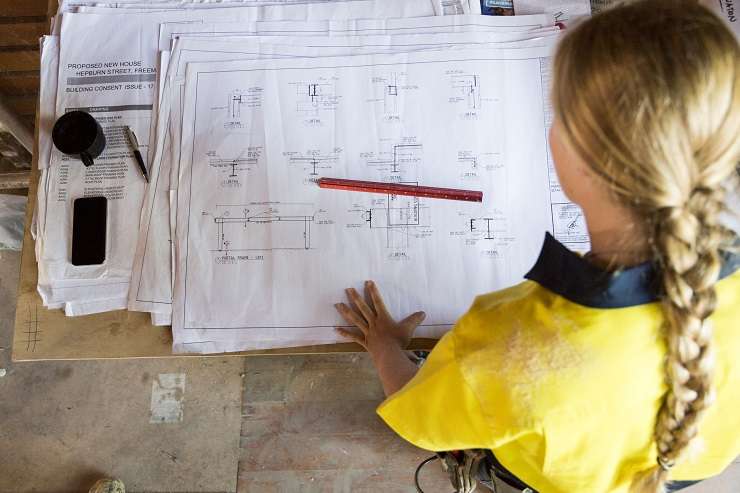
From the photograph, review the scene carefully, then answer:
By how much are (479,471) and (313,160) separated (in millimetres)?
559

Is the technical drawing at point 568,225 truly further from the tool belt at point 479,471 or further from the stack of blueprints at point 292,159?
the tool belt at point 479,471

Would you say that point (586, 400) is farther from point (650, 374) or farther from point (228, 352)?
point (228, 352)

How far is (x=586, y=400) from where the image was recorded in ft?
1.44

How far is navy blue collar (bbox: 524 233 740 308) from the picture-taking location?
42 centimetres

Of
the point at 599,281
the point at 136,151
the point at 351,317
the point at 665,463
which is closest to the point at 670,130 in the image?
the point at 599,281

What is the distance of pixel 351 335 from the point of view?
68 centimetres

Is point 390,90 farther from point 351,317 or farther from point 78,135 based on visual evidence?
point 78,135

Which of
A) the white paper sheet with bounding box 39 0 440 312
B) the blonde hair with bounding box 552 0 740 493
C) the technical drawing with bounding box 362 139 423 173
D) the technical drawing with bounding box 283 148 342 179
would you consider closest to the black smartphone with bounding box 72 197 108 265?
the white paper sheet with bounding box 39 0 440 312

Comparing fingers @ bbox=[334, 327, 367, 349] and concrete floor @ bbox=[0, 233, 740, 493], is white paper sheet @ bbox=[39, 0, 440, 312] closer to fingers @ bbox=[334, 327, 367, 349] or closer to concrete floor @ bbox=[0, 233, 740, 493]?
fingers @ bbox=[334, 327, 367, 349]

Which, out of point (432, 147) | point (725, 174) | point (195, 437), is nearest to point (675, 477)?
point (725, 174)

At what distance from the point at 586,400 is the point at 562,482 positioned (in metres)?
0.17

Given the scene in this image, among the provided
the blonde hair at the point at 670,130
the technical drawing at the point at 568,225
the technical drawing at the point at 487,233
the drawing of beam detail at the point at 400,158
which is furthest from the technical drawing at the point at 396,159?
the blonde hair at the point at 670,130

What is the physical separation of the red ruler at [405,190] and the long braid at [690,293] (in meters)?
0.33

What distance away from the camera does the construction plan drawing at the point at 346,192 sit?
692 mm
